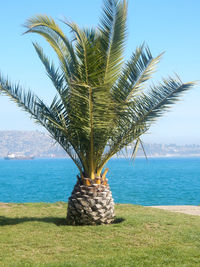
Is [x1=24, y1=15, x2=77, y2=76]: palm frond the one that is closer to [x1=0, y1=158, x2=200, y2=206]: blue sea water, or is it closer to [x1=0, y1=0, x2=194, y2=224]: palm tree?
[x1=0, y1=0, x2=194, y2=224]: palm tree

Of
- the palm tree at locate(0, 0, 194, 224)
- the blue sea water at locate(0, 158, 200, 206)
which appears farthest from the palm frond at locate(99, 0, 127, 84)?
the blue sea water at locate(0, 158, 200, 206)

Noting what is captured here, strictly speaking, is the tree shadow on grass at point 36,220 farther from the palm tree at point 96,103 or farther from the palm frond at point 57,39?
the palm frond at point 57,39

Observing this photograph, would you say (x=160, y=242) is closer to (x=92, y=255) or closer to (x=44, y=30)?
(x=92, y=255)

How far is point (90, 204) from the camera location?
346 inches

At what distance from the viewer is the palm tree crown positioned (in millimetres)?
8297

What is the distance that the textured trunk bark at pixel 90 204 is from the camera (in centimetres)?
879

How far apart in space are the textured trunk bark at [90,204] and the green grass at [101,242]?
330mm

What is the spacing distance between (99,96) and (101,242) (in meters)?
3.22

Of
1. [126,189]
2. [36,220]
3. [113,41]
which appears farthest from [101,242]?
[126,189]

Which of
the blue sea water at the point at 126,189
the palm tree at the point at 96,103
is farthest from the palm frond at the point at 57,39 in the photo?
the blue sea water at the point at 126,189

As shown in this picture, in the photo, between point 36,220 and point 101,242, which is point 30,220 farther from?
point 101,242

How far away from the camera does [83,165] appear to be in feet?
30.2

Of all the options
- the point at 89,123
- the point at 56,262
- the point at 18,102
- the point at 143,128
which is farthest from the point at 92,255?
the point at 18,102

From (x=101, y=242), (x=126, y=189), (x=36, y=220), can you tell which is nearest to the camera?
(x=101, y=242)
